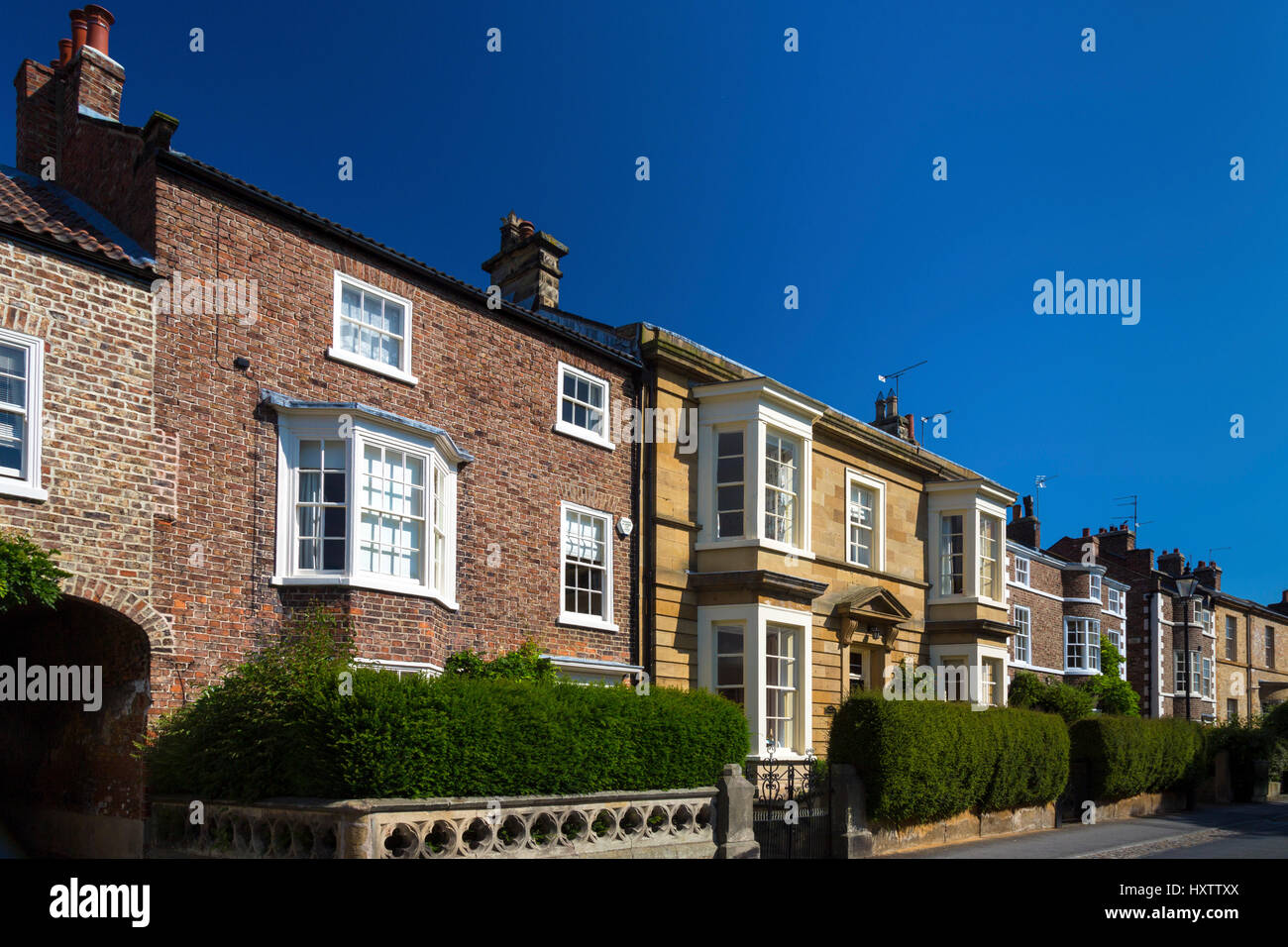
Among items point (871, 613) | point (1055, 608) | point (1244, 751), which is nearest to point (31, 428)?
point (871, 613)

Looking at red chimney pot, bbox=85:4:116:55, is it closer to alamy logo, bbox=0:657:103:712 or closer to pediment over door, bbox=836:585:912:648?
alamy logo, bbox=0:657:103:712

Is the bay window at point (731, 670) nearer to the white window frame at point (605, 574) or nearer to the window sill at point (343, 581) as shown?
the white window frame at point (605, 574)

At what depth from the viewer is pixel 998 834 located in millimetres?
18578

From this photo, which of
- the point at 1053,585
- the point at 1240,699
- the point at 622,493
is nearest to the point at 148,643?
the point at 622,493

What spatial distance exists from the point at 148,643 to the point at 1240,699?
55.4m

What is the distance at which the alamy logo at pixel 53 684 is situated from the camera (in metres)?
13.1

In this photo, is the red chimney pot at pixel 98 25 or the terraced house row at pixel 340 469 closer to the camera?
the terraced house row at pixel 340 469

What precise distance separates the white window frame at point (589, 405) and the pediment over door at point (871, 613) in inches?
259

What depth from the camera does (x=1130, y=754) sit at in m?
23.0

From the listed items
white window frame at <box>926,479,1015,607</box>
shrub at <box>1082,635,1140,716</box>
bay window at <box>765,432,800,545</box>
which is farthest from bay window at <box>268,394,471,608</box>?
shrub at <box>1082,635,1140,716</box>

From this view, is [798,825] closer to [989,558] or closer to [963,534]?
[963,534]

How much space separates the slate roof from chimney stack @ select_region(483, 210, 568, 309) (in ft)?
29.5

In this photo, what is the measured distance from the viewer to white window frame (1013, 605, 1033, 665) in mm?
37500

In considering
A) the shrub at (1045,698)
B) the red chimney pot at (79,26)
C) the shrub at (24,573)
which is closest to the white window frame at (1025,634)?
the shrub at (1045,698)
